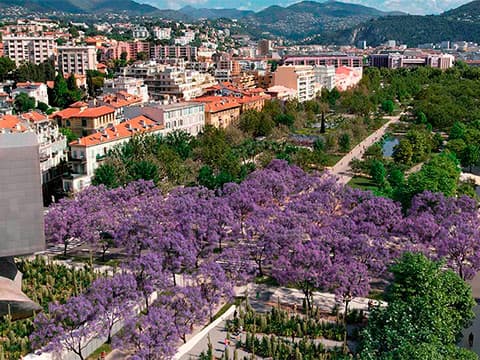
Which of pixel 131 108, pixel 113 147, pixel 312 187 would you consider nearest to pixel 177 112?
pixel 131 108

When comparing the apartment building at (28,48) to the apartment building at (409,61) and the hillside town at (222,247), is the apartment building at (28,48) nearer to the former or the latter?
the hillside town at (222,247)

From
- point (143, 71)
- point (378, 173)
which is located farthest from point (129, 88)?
point (378, 173)

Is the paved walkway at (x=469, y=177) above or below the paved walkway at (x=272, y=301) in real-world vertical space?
above

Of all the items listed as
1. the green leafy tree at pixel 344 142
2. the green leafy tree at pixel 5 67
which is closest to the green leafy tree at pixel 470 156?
the green leafy tree at pixel 344 142

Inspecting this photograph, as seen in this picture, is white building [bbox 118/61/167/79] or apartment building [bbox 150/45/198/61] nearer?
white building [bbox 118/61/167/79]

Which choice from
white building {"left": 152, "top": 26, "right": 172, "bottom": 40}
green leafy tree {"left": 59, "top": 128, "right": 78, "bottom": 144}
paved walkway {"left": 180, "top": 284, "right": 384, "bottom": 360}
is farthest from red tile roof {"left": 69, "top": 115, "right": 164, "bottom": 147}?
white building {"left": 152, "top": 26, "right": 172, "bottom": 40}

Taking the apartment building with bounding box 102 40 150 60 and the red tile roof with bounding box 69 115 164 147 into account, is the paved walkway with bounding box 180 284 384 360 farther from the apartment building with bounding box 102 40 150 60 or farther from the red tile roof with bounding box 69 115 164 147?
the apartment building with bounding box 102 40 150 60
